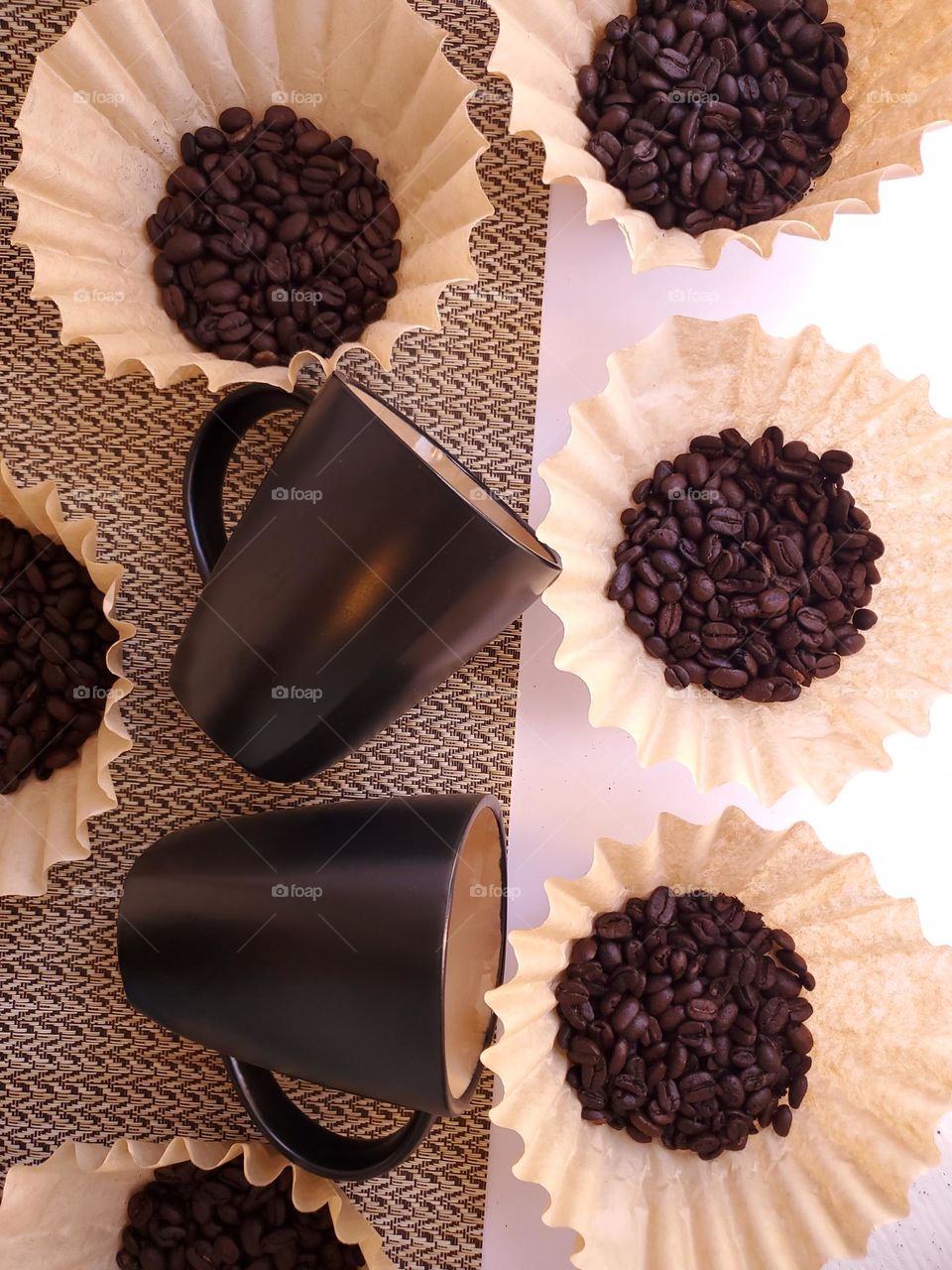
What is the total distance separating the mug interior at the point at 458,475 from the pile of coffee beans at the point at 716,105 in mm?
256

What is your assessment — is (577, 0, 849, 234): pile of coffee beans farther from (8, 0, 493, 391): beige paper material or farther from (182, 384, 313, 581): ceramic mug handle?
(182, 384, 313, 581): ceramic mug handle

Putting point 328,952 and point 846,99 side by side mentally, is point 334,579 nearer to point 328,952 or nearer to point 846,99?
point 328,952

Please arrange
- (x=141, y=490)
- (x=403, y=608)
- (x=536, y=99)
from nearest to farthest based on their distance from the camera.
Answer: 1. (x=403, y=608)
2. (x=536, y=99)
3. (x=141, y=490)

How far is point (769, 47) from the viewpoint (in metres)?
0.84

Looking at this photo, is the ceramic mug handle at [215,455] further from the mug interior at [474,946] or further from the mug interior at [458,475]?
the mug interior at [474,946]

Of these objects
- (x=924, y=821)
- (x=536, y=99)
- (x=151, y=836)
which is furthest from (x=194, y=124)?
(x=924, y=821)

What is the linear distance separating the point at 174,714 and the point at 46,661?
0.38ft

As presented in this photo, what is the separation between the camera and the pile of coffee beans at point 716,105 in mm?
815

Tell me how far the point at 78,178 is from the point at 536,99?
34 cm

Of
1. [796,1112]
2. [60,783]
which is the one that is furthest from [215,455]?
[796,1112]

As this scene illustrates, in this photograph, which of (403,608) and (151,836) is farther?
(151,836)

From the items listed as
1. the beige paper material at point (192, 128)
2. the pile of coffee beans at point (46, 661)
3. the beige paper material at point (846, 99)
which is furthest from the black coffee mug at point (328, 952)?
the beige paper material at point (846, 99)

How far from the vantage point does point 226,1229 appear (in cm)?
82

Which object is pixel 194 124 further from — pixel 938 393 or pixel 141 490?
pixel 938 393
